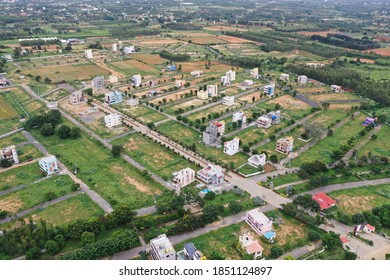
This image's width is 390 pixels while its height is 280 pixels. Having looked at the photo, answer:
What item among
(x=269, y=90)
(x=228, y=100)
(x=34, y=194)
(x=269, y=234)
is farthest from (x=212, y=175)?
(x=269, y=90)

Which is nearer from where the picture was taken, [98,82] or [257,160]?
[257,160]

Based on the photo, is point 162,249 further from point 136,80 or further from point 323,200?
point 136,80

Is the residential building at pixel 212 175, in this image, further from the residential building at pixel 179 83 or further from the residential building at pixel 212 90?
the residential building at pixel 179 83

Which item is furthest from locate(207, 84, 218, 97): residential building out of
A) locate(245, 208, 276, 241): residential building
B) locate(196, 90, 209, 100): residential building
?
locate(245, 208, 276, 241): residential building

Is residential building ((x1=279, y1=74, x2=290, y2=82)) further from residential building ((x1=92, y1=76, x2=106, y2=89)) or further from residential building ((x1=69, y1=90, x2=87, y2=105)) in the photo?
residential building ((x1=69, y1=90, x2=87, y2=105))

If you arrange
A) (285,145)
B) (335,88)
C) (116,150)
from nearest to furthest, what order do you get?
1. (116,150)
2. (285,145)
3. (335,88)

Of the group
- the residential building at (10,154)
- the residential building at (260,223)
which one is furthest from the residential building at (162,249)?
the residential building at (10,154)
